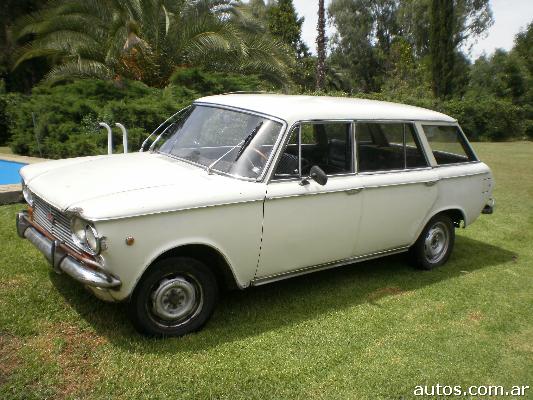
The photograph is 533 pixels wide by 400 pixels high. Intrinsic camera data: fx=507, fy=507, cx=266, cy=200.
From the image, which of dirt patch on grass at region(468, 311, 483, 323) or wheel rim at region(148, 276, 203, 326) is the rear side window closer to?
dirt patch on grass at region(468, 311, 483, 323)

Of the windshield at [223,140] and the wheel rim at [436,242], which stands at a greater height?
the windshield at [223,140]

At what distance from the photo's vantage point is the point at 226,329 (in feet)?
13.5

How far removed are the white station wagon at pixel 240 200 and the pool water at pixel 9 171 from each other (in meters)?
6.23

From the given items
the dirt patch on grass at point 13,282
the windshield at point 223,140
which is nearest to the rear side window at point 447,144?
the windshield at point 223,140

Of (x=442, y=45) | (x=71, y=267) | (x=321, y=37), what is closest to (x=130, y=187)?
(x=71, y=267)

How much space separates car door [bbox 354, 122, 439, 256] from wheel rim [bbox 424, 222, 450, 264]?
37 centimetres

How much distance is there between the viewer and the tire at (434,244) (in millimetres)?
5730

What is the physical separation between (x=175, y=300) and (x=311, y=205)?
4.60 ft

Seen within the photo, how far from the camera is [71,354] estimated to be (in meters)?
3.56

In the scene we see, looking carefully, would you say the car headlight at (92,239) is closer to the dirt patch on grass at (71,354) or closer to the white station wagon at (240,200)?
the white station wagon at (240,200)

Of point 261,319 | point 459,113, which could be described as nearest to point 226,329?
point 261,319

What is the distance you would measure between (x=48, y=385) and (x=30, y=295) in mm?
1331

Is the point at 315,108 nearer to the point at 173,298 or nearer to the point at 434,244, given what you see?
the point at 173,298

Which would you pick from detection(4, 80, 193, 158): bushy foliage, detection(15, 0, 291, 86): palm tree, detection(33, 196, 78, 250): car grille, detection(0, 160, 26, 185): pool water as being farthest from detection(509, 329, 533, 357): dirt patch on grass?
detection(15, 0, 291, 86): palm tree
